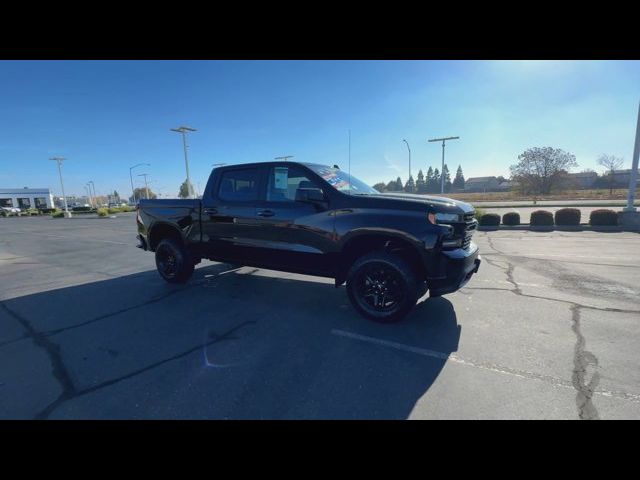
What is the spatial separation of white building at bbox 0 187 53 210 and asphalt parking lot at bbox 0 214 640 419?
364 feet

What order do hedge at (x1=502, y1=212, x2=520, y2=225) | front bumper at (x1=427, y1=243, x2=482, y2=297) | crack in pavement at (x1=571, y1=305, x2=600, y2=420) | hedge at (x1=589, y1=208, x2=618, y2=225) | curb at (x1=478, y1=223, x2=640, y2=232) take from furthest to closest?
hedge at (x1=502, y1=212, x2=520, y2=225), hedge at (x1=589, y1=208, x2=618, y2=225), curb at (x1=478, y1=223, x2=640, y2=232), front bumper at (x1=427, y1=243, x2=482, y2=297), crack in pavement at (x1=571, y1=305, x2=600, y2=420)

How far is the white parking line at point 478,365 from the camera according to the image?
92.3 inches

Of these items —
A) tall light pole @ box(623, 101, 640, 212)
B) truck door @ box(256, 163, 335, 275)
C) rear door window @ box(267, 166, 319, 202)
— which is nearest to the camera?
truck door @ box(256, 163, 335, 275)

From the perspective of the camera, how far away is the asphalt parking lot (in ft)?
7.52

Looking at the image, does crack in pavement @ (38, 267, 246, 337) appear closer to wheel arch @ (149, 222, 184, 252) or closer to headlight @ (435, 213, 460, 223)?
wheel arch @ (149, 222, 184, 252)

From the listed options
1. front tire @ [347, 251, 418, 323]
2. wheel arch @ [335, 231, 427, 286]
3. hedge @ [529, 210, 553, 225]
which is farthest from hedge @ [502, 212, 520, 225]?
front tire @ [347, 251, 418, 323]

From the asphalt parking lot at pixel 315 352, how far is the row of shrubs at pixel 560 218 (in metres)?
8.85

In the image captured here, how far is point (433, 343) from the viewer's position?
3266mm

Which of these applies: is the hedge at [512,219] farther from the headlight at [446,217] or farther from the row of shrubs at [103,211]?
the row of shrubs at [103,211]

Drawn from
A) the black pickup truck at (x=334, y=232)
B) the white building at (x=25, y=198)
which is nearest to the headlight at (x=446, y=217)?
the black pickup truck at (x=334, y=232)

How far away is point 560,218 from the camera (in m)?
13.5

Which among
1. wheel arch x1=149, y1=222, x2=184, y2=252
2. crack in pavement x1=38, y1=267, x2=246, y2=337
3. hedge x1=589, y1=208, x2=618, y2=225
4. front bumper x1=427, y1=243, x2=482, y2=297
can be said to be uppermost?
wheel arch x1=149, y1=222, x2=184, y2=252
